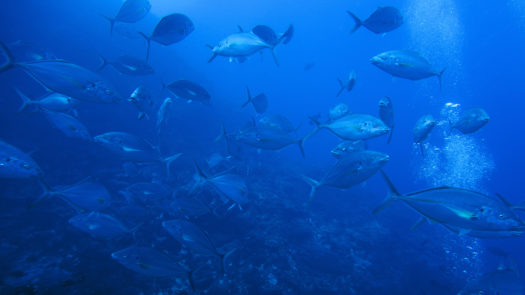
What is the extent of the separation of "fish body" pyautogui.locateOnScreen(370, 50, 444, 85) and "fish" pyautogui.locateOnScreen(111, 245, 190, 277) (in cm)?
410

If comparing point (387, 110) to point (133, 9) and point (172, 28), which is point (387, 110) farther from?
point (133, 9)

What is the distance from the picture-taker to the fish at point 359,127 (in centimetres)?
359

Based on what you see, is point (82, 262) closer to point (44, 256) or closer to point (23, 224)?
point (44, 256)

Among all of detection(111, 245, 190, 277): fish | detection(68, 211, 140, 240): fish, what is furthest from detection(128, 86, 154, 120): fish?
detection(111, 245, 190, 277): fish

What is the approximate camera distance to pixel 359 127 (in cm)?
362

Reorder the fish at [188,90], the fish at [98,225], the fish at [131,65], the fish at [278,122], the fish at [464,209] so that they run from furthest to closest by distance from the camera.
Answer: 1. the fish at [278,122]
2. the fish at [131,65]
3. the fish at [188,90]
4. the fish at [98,225]
5. the fish at [464,209]

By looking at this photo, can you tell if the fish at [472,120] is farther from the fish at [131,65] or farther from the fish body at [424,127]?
the fish at [131,65]

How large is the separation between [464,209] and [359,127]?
1.62 meters

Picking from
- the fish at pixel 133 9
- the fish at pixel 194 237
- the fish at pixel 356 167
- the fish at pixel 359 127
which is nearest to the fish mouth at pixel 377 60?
the fish at pixel 359 127

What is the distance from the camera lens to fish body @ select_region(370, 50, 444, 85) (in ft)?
12.6

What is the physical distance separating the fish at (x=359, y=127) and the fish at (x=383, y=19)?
1881mm

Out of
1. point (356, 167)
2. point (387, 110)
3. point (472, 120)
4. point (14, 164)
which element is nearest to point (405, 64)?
point (387, 110)

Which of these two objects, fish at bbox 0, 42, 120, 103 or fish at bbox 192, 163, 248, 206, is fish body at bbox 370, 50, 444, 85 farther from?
fish at bbox 0, 42, 120, 103

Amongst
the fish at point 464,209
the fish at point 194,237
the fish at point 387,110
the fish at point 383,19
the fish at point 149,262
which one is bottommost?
the fish at point 149,262
